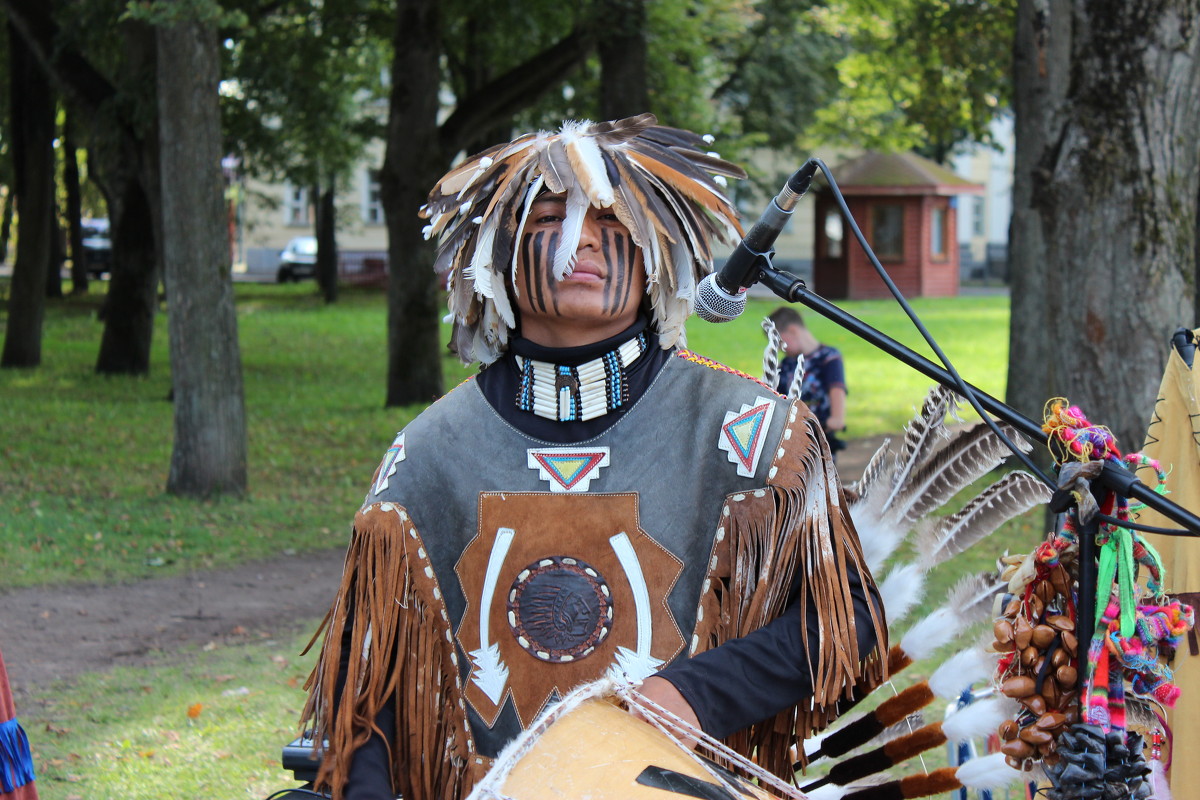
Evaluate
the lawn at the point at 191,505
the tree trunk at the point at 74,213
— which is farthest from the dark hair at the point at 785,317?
the tree trunk at the point at 74,213

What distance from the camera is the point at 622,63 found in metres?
11.6

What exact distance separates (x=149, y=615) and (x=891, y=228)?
97.7 feet

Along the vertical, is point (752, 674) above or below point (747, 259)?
below

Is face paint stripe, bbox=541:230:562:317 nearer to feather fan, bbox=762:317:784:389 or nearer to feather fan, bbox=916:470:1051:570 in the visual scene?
feather fan, bbox=762:317:784:389

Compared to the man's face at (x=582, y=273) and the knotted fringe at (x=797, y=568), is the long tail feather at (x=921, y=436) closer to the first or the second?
the knotted fringe at (x=797, y=568)

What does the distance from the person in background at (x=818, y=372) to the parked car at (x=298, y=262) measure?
3196 centimetres

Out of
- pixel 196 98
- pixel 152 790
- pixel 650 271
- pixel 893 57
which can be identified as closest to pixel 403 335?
pixel 196 98

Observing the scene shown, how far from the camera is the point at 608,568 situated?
94.6 inches

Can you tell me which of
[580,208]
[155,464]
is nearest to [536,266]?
[580,208]

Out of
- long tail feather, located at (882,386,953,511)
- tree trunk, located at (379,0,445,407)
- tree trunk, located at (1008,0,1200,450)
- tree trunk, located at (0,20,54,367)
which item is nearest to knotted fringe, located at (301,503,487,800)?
long tail feather, located at (882,386,953,511)

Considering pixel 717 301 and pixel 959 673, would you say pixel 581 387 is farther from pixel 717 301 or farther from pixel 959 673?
pixel 959 673

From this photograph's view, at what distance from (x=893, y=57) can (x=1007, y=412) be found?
14151mm

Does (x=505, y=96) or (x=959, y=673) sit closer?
(x=959, y=673)

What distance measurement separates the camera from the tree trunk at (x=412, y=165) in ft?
42.6
